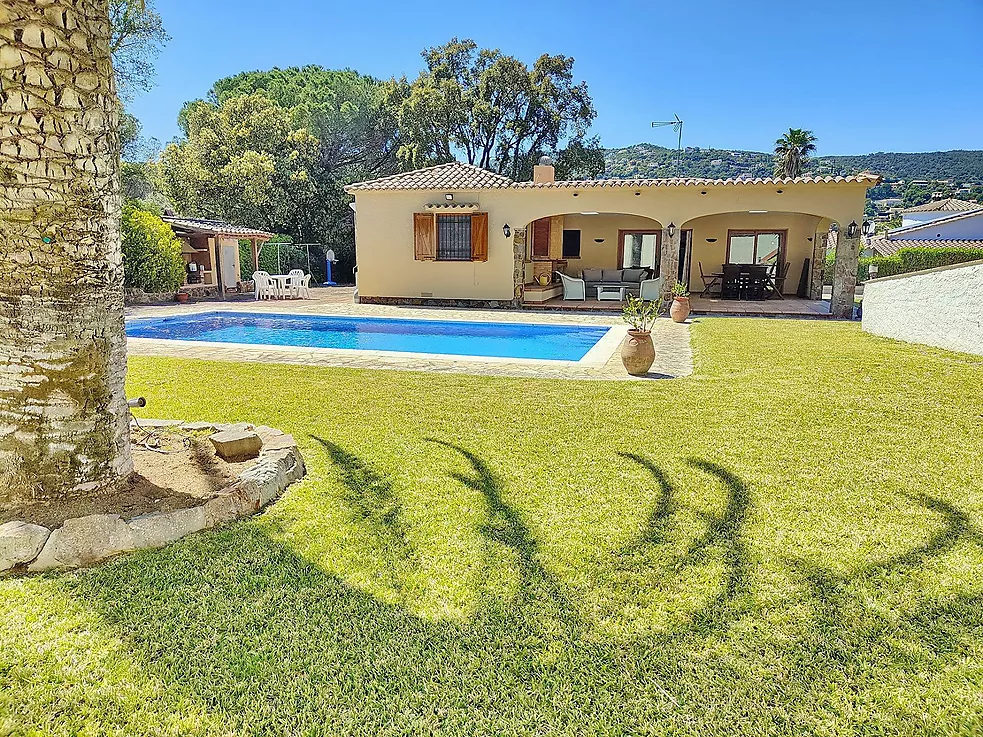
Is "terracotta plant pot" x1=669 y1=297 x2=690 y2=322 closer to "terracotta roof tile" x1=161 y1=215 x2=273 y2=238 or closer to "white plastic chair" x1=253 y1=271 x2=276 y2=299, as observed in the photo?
"white plastic chair" x1=253 y1=271 x2=276 y2=299

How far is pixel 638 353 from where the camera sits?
26.5 feet

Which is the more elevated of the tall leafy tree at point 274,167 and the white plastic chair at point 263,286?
the tall leafy tree at point 274,167

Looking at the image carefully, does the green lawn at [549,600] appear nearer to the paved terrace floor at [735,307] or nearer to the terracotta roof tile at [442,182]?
the paved terrace floor at [735,307]

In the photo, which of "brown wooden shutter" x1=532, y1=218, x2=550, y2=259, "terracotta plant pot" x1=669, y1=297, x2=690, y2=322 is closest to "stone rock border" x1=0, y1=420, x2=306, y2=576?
"terracotta plant pot" x1=669, y1=297, x2=690, y2=322

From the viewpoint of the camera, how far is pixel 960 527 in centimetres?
365

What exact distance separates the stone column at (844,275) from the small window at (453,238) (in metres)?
9.89

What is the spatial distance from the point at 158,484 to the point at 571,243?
2017 centimetres

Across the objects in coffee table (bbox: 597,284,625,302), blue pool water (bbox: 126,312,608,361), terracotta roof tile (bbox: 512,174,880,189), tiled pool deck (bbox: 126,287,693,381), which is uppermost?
terracotta roof tile (bbox: 512,174,880,189)

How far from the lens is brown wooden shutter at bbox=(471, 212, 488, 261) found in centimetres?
1814

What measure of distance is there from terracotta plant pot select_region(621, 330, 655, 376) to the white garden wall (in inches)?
214

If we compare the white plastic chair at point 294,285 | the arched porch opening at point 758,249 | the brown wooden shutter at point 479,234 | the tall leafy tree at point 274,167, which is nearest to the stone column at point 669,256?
the arched porch opening at point 758,249

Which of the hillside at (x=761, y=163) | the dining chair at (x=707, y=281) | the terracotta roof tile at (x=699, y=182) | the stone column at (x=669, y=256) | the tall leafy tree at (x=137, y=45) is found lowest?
the dining chair at (x=707, y=281)

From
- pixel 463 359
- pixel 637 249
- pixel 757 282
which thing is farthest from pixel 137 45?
pixel 757 282

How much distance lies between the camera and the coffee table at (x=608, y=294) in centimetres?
1950
